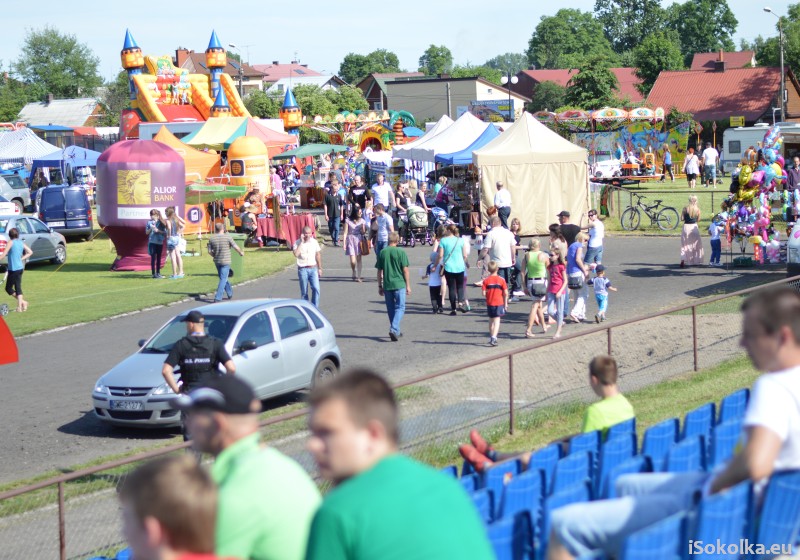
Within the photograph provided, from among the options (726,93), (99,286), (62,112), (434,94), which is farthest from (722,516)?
(62,112)

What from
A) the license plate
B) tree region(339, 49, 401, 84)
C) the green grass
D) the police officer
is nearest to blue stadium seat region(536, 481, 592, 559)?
the police officer

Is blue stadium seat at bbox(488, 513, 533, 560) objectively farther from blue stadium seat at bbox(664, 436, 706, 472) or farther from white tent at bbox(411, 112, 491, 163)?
white tent at bbox(411, 112, 491, 163)

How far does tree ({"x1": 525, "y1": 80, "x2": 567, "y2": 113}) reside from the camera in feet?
297

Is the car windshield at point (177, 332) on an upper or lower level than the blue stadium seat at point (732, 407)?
lower

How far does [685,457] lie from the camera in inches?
231

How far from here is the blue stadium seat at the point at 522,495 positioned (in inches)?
218

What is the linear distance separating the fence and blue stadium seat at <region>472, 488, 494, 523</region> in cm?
289

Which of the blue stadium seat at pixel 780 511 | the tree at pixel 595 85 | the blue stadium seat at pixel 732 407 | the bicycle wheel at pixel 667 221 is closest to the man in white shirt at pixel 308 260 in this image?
the blue stadium seat at pixel 732 407

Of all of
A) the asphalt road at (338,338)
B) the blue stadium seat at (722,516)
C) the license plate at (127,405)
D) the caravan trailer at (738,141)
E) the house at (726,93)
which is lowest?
the asphalt road at (338,338)

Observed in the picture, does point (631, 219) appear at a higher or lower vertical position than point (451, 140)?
lower

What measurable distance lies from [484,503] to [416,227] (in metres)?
23.8

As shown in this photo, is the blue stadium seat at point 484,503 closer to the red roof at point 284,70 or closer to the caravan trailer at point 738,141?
the caravan trailer at point 738,141

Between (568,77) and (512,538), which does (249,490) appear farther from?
(568,77)

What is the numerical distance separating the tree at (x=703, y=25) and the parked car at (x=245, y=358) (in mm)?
125814
